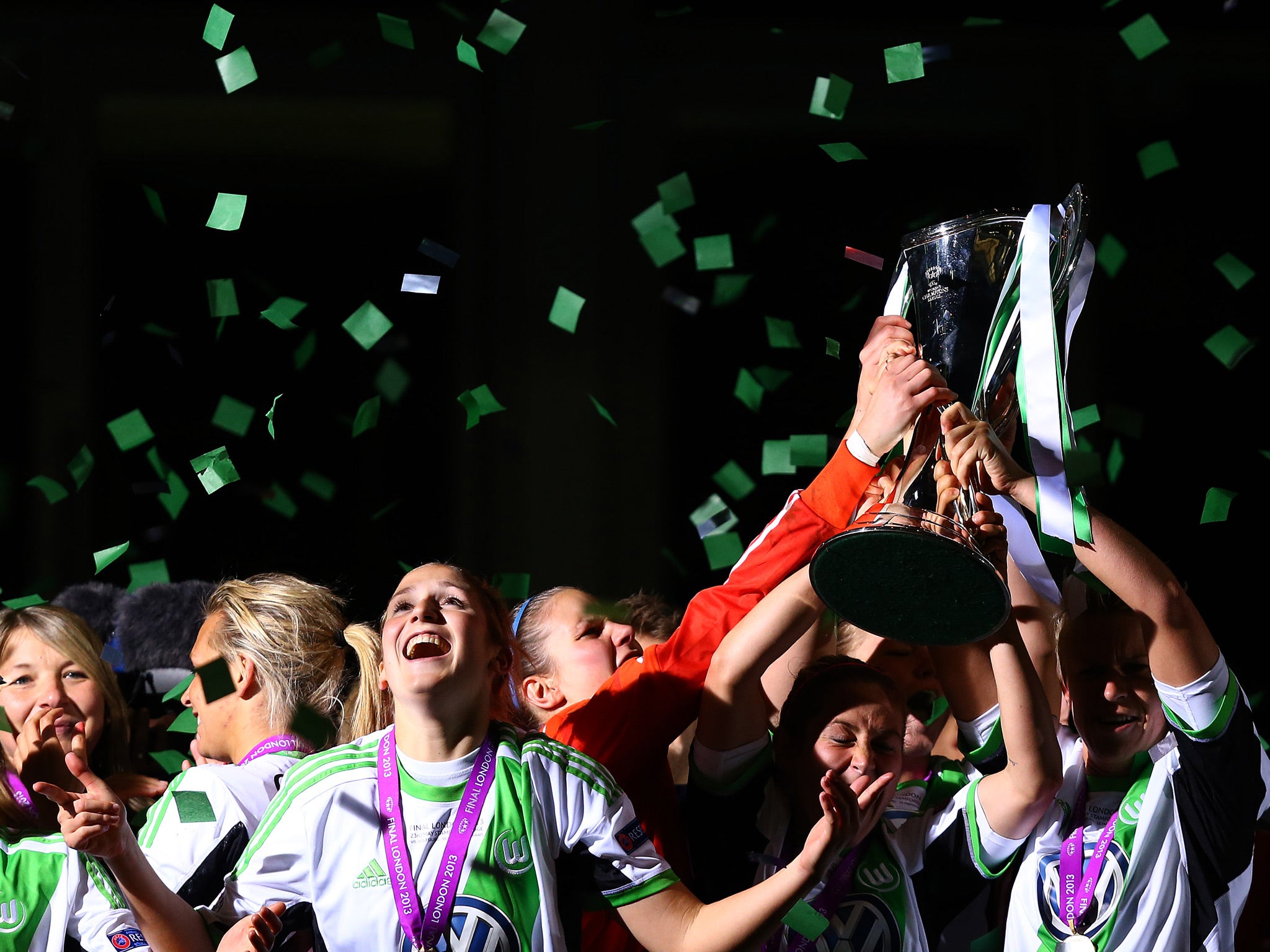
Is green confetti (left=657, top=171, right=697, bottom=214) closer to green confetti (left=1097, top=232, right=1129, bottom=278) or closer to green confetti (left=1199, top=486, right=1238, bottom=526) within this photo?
green confetti (left=1097, top=232, right=1129, bottom=278)

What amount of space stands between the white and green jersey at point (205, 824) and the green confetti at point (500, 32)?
325 cm

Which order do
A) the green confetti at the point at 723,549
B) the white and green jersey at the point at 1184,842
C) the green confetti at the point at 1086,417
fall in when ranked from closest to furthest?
the white and green jersey at the point at 1184,842
the green confetti at the point at 1086,417
the green confetti at the point at 723,549

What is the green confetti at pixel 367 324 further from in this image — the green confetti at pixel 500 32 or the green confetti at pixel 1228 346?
the green confetti at pixel 1228 346

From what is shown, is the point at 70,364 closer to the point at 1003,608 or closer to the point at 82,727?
the point at 82,727

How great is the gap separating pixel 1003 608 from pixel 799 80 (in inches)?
145

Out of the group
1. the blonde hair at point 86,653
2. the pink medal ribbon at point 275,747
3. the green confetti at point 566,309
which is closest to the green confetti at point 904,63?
the green confetti at point 566,309

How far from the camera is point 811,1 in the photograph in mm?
5523

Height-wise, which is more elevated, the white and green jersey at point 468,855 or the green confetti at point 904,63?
the green confetti at point 904,63

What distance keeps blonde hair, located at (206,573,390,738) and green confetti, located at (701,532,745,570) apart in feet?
5.50

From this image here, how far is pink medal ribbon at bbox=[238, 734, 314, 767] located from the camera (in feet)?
9.46

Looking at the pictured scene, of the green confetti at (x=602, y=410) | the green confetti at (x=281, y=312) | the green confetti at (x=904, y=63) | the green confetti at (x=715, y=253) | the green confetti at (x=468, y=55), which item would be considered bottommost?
the green confetti at (x=602, y=410)

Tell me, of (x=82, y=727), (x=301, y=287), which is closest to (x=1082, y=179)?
(x=301, y=287)

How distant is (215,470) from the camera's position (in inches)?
118

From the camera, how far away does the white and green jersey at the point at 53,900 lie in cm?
255
